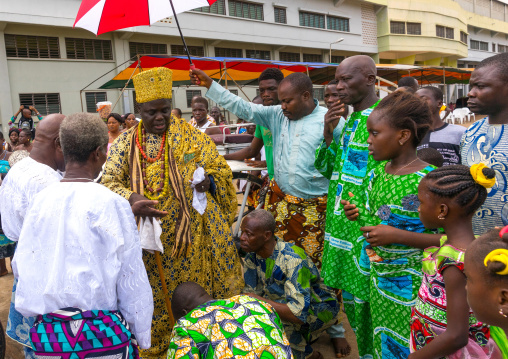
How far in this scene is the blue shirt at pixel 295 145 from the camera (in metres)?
3.25

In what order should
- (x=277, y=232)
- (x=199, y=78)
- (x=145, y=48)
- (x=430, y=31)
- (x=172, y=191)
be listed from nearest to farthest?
1. (x=172, y=191)
2. (x=199, y=78)
3. (x=277, y=232)
4. (x=145, y=48)
5. (x=430, y=31)

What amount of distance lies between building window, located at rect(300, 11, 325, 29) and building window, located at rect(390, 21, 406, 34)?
857 centimetres

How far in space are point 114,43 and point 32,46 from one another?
3.60 metres

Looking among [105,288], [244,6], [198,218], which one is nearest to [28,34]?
[244,6]

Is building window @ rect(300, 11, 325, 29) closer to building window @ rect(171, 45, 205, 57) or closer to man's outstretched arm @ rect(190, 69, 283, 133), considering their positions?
building window @ rect(171, 45, 205, 57)

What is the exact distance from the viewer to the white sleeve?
182 cm

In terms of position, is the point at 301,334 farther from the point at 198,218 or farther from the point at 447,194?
the point at 447,194

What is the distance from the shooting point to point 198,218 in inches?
124

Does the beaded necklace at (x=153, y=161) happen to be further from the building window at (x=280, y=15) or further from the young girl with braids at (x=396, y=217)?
the building window at (x=280, y=15)

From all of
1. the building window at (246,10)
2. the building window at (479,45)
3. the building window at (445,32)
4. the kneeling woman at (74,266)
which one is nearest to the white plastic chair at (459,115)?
the building window at (246,10)

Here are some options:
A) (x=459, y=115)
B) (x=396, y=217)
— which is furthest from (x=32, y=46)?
(x=459, y=115)

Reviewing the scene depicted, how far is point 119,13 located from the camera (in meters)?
3.26

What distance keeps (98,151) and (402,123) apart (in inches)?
60.6

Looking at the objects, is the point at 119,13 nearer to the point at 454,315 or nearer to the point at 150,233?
the point at 150,233
